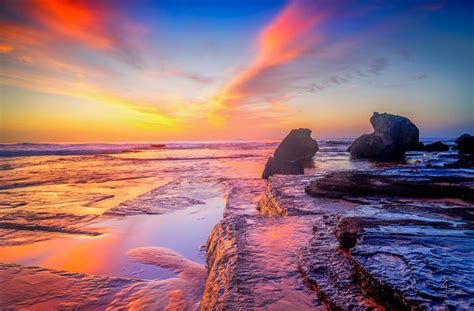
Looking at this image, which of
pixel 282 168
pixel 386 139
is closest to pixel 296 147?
pixel 386 139

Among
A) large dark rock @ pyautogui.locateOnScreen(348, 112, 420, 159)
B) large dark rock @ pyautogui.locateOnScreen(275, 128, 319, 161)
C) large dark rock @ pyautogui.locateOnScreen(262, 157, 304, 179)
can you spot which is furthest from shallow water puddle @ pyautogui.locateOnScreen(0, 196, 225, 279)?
large dark rock @ pyautogui.locateOnScreen(348, 112, 420, 159)

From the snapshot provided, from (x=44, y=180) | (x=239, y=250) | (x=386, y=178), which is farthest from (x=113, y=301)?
(x=44, y=180)

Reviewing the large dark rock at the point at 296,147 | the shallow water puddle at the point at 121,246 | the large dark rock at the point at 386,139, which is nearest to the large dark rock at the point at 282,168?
the shallow water puddle at the point at 121,246

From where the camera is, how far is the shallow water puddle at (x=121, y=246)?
143 inches

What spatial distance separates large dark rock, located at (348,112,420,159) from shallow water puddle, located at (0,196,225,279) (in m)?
20.8

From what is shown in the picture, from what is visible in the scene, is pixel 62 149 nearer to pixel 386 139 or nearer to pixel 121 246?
pixel 121 246

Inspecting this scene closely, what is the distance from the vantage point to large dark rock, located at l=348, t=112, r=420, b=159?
22.8m

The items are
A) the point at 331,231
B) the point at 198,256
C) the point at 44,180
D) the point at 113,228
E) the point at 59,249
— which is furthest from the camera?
the point at 44,180

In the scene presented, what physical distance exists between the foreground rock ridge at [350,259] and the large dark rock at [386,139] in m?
20.5

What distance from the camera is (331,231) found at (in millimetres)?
2770

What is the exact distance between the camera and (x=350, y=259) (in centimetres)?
213

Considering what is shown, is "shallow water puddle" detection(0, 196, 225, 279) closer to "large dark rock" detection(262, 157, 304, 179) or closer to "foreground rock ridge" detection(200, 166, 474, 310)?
"foreground rock ridge" detection(200, 166, 474, 310)

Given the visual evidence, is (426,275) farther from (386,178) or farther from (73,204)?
(73,204)

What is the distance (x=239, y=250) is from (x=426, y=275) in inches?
59.6
